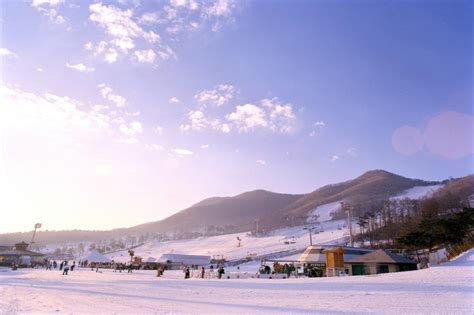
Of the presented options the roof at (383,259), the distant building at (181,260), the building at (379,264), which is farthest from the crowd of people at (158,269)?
the roof at (383,259)

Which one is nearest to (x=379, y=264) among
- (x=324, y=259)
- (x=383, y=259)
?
(x=383, y=259)

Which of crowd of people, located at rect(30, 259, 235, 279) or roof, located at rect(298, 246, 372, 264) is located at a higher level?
roof, located at rect(298, 246, 372, 264)

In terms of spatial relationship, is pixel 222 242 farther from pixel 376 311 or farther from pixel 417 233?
pixel 376 311

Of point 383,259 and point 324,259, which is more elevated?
Result: point 383,259

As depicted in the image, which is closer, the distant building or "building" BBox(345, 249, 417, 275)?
"building" BBox(345, 249, 417, 275)

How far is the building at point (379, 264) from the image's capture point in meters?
32.5

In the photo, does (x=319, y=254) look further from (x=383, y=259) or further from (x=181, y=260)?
(x=181, y=260)

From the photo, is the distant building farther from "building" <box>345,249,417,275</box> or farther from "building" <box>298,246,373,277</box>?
"building" <box>345,249,417,275</box>

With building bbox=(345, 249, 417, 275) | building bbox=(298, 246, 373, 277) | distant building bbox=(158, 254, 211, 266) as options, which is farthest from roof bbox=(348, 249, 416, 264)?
distant building bbox=(158, 254, 211, 266)

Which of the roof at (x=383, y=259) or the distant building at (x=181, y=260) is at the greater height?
the roof at (x=383, y=259)

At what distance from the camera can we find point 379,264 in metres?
33.2

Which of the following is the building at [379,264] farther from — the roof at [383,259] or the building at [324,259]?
the building at [324,259]

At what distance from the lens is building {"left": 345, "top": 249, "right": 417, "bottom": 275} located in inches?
1281

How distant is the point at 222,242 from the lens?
155125 mm
